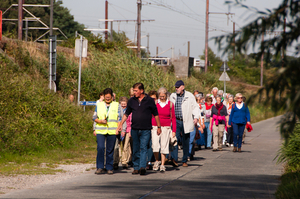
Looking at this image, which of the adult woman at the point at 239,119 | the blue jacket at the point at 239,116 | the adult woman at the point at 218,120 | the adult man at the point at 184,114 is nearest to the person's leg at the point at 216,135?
the adult woman at the point at 218,120

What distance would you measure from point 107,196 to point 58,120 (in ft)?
25.4

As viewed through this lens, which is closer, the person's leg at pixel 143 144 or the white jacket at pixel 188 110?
the person's leg at pixel 143 144

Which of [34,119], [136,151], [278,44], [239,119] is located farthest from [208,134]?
[278,44]

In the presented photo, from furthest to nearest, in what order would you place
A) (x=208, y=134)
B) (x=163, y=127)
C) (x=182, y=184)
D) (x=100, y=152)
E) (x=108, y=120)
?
1. (x=208, y=134)
2. (x=163, y=127)
3. (x=108, y=120)
4. (x=100, y=152)
5. (x=182, y=184)

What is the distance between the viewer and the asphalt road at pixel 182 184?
6.84 meters

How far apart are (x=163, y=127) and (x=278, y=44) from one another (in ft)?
21.2

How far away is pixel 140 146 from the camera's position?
908 centimetres

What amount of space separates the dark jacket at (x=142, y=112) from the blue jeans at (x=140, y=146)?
0.12 metres

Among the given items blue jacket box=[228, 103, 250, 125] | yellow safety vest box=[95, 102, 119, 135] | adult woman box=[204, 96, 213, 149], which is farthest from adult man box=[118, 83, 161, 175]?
adult woman box=[204, 96, 213, 149]

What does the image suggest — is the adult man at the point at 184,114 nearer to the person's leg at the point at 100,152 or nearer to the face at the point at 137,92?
the face at the point at 137,92

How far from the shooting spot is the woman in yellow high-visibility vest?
9156 millimetres

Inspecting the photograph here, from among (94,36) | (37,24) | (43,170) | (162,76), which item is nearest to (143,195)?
(43,170)

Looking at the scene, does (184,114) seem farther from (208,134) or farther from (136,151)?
(208,134)

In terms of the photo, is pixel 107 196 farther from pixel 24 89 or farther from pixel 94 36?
pixel 94 36
